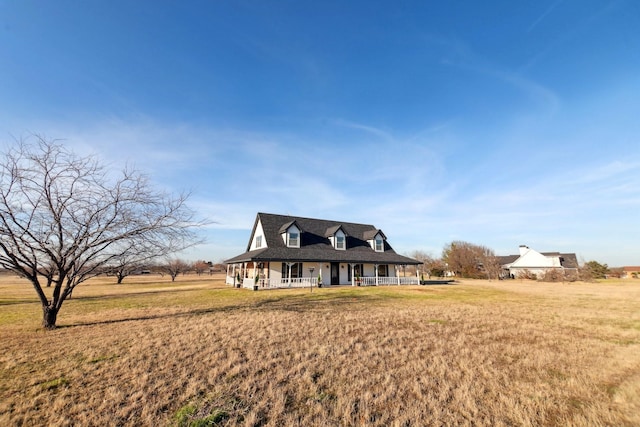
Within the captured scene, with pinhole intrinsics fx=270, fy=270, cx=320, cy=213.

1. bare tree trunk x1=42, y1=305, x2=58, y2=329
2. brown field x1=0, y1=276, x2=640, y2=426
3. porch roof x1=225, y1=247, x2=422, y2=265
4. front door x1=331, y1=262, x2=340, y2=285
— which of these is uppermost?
porch roof x1=225, y1=247, x2=422, y2=265

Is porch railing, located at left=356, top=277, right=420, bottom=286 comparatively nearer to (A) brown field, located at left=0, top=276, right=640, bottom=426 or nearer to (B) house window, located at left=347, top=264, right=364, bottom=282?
(B) house window, located at left=347, top=264, right=364, bottom=282

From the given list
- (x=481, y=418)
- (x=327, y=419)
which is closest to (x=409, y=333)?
(x=481, y=418)

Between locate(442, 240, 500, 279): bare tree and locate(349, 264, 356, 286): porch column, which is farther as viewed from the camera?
locate(442, 240, 500, 279): bare tree

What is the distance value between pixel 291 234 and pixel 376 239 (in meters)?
11.0

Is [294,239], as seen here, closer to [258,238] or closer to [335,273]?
[258,238]

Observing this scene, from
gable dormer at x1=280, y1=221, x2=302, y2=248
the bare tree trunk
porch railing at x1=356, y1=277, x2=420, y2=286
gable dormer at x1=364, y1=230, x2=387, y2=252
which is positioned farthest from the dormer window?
the bare tree trunk

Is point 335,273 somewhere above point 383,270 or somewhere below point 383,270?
below

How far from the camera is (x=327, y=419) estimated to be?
12.5 feet

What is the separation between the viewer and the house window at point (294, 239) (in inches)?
1091

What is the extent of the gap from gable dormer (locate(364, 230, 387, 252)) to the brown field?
22446 mm

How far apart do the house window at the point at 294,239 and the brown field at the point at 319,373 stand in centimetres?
1764

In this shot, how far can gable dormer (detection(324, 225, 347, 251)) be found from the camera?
A: 30156mm

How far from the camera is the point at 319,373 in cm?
543

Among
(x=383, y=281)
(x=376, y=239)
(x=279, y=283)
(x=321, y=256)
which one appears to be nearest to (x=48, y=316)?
(x=279, y=283)
